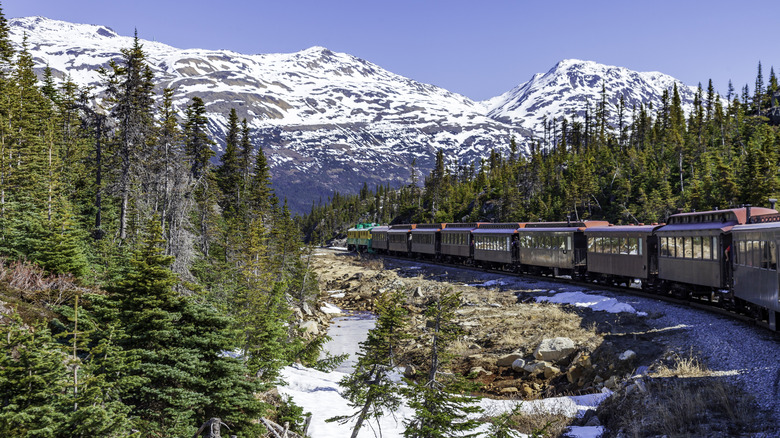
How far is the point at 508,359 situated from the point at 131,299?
44.1 ft

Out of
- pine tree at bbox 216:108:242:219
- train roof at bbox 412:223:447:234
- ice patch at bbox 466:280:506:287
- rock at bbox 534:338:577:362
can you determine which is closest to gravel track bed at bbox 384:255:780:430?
rock at bbox 534:338:577:362

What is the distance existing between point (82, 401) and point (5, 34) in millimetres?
50906

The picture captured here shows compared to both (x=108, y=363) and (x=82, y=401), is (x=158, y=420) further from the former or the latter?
(x=82, y=401)

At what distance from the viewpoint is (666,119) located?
109000 millimetres

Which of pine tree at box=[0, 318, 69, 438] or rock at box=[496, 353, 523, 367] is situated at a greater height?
pine tree at box=[0, 318, 69, 438]

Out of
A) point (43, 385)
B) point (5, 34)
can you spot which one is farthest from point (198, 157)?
point (43, 385)

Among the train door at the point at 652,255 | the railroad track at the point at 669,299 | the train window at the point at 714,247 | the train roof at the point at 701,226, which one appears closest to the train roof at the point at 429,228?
the railroad track at the point at 669,299

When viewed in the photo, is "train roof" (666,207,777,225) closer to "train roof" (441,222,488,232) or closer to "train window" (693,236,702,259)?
"train window" (693,236,702,259)

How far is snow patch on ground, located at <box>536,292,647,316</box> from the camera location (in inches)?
880

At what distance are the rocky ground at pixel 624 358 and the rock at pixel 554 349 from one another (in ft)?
0.11

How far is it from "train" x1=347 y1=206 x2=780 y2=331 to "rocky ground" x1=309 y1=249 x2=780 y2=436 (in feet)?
4.30

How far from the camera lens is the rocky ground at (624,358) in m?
9.93

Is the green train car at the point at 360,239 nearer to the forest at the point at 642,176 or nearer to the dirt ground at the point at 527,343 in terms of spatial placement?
the forest at the point at 642,176

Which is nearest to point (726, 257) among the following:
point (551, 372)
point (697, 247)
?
point (697, 247)
